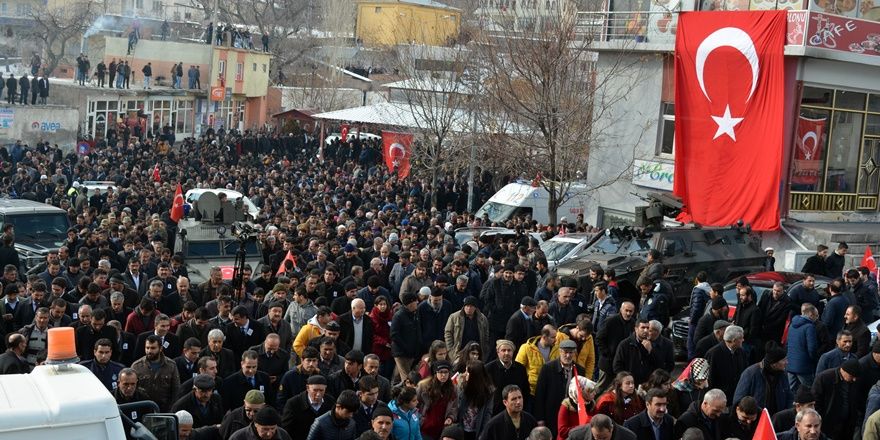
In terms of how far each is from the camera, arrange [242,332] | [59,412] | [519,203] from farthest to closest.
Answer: [519,203], [242,332], [59,412]

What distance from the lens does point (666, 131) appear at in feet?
104

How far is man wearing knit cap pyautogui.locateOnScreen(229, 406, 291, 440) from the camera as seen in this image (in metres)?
9.12

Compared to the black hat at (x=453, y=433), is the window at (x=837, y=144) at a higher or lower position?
higher

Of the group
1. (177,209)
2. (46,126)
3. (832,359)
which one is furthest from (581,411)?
(46,126)

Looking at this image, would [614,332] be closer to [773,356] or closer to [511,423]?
[773,356]

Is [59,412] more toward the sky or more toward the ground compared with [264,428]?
more toward the sky

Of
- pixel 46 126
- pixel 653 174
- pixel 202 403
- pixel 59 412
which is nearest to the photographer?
pixel 59 412

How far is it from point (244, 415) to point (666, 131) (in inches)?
909

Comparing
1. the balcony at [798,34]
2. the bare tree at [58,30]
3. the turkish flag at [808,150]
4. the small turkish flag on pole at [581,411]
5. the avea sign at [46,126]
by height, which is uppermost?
the bare tree at [58,30]

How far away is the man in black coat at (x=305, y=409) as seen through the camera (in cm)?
1053

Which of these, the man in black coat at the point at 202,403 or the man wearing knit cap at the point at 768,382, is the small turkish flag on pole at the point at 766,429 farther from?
the man in black coat at the point at 202,403

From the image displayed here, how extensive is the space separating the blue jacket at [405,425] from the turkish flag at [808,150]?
20482mm

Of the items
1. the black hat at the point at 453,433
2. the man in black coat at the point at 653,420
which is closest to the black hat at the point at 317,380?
the black hat at the point at 453,433

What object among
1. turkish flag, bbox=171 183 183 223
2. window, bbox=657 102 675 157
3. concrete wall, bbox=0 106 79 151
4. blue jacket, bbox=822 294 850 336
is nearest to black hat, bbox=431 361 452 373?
blue jacket, bbox=822 294 850 336
